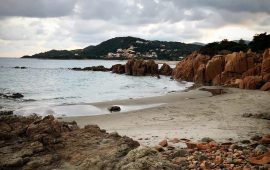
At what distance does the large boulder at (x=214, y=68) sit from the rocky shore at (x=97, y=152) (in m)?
36.3

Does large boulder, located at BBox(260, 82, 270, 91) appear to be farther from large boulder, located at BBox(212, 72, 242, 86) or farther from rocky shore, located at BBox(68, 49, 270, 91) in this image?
large boulder, located at BBox(212, 72, 242, 86)

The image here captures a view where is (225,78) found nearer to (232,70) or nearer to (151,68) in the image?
(232,70)

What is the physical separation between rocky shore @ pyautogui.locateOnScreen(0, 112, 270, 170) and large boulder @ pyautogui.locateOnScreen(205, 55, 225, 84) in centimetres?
3630

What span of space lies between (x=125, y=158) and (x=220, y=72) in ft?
134

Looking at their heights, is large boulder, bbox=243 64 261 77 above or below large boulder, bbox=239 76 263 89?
above

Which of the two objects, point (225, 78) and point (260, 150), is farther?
point (225, 78)

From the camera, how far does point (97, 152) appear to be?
782 cm

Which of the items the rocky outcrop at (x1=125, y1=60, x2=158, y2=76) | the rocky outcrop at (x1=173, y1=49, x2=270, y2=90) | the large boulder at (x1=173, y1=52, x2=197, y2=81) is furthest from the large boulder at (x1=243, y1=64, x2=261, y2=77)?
the rocky outcrop at (x1=125, y1=60, x2=158, y2=76)

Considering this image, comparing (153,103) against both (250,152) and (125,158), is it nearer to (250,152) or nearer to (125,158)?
(250,152)

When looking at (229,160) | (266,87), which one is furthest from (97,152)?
(266,87)

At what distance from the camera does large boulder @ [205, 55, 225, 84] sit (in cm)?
4594

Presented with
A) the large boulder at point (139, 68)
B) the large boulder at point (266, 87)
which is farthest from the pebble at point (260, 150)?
the large boulder at point (139, 68)

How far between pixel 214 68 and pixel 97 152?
40.8 meters

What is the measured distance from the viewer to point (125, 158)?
7082 mm
